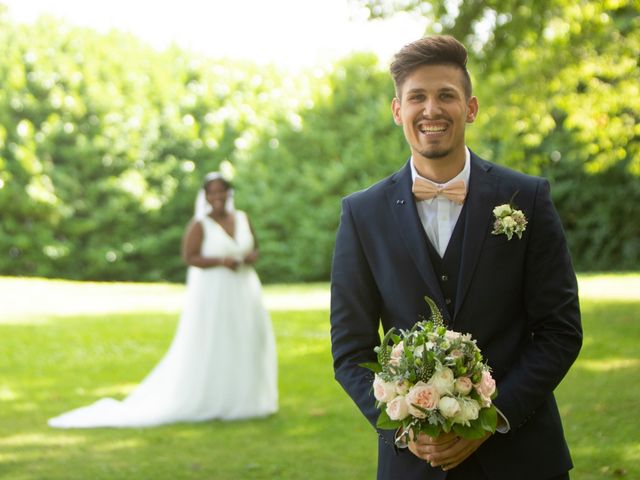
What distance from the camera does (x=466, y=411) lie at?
112 inches

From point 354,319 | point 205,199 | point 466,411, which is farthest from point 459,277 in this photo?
point 205,199

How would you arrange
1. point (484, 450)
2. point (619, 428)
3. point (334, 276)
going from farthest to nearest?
point (619, 428), point (334, 276), point (484, 450)

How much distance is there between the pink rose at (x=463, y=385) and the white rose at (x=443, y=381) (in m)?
0.02

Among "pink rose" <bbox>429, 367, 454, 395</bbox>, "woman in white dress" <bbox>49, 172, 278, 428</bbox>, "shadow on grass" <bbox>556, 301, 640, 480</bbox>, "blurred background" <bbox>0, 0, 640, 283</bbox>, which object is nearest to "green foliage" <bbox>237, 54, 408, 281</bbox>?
"blurred background" <bbox>0, 0, 640, 283</bbox>

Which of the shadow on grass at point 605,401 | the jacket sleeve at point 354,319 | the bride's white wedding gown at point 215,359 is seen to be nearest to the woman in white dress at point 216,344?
the bride's white wedding gown at point 215,359

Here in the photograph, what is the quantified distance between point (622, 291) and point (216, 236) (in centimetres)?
1320

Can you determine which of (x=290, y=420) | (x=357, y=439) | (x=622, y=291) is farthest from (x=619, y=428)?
(x=622, y=291)

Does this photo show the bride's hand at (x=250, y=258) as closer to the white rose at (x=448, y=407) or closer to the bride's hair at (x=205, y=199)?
the bride's hair at (x=205, y=199)

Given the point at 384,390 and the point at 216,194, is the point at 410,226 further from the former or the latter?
the point at 216,194

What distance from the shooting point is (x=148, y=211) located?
34406 mm

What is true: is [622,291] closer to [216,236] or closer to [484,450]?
[216,236]

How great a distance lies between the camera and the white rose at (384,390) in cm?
294

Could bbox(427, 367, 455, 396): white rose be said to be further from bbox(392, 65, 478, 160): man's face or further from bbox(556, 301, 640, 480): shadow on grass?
bbox(556, 301, 640, 480): shadow on grass

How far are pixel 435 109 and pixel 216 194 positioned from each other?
808 cm
